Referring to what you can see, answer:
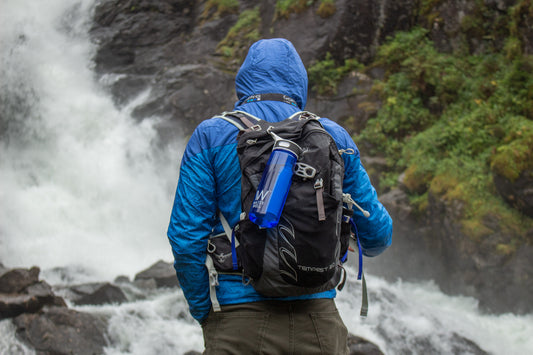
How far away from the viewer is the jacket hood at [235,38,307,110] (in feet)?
Answer: 7.11

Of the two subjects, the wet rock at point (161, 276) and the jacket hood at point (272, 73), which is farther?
the wet rock at point (161, 276)

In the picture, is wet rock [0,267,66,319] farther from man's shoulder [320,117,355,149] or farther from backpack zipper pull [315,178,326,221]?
backpack zipper pull [315,178,326,221]

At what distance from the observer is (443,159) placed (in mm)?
7727

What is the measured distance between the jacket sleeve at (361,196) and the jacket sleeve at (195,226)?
615 millimetres

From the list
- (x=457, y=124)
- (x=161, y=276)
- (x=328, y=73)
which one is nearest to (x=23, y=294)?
(x=161, y=276)

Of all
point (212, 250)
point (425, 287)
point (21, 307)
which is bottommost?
point (425, 287)

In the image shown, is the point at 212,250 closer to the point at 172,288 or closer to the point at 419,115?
the point at 172,288

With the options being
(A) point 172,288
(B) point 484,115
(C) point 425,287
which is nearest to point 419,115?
(B) point 484,115

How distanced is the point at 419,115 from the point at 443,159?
166 cm

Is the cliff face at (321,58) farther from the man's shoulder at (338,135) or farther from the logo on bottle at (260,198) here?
the logo on bottle at (260,198)

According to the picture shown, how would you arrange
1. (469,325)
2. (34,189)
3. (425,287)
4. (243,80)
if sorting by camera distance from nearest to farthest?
(243,80), (469,325), (425,287), (34,189)

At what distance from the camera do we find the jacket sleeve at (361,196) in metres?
2.07

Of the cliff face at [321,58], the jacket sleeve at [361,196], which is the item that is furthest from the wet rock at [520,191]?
the jacket sleeve at [361,196]

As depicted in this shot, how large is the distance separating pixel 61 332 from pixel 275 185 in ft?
18.1
